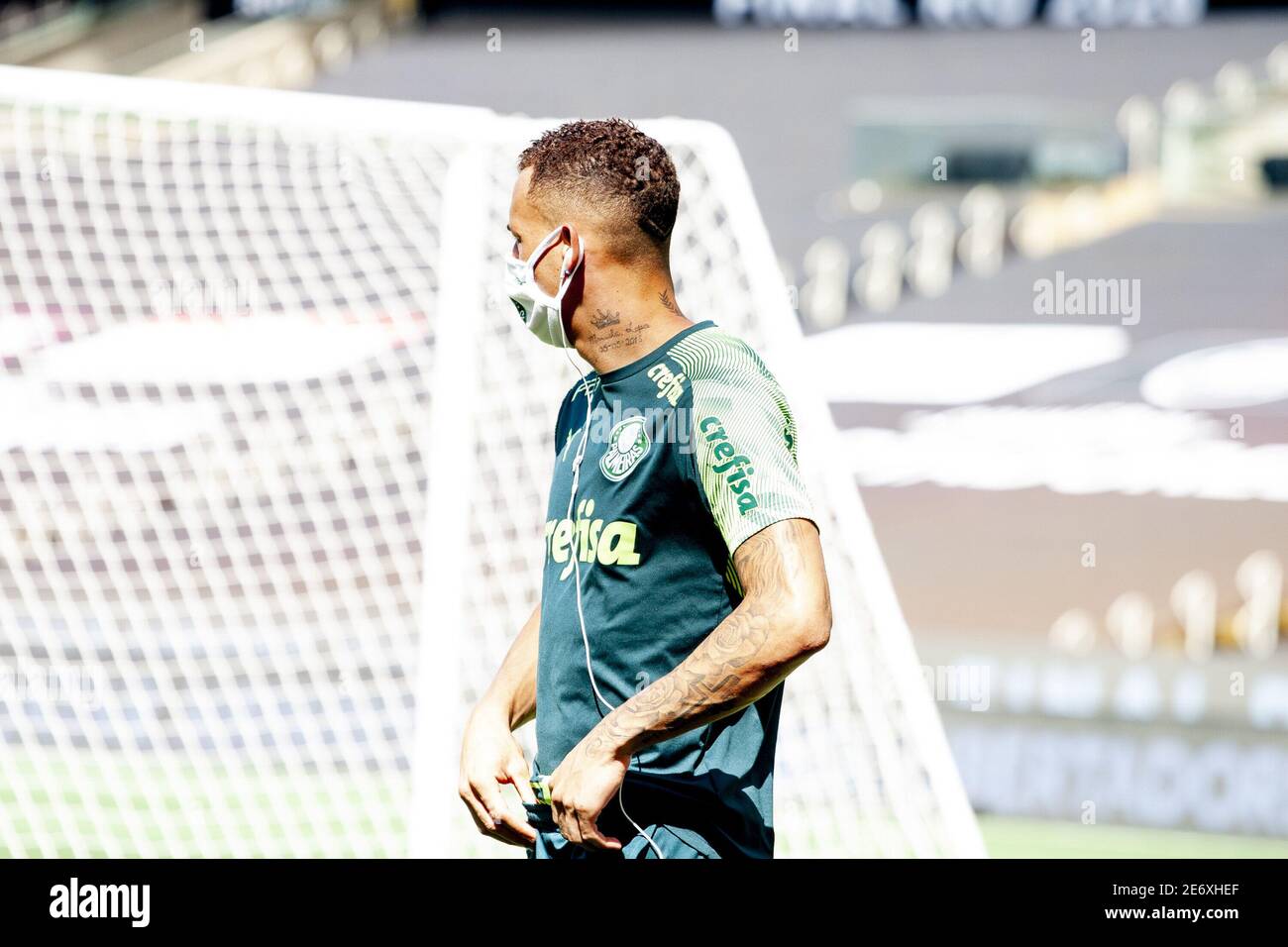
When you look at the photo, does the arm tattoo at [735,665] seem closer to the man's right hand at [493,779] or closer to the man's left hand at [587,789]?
the man's left hand at [587,789]

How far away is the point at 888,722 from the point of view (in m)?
2.78

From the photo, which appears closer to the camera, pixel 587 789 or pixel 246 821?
pixel 587 789

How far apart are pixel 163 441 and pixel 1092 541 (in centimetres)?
497

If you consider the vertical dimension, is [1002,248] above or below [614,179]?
below

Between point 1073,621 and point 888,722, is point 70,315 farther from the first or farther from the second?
point 1073,621

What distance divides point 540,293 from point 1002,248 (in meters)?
8.52

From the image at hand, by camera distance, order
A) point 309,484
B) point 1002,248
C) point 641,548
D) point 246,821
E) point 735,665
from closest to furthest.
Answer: point 735,665 < point 641,548 < point 246,821 < point 309,484 < point 1002,248

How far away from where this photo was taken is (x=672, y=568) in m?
1.47

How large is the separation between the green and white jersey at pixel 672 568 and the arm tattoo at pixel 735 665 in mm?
62

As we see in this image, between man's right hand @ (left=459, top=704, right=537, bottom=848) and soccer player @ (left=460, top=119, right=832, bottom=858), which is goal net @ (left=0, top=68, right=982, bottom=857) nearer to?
man's right hand @ (left=459, top=704, right=537, bottom=848)
